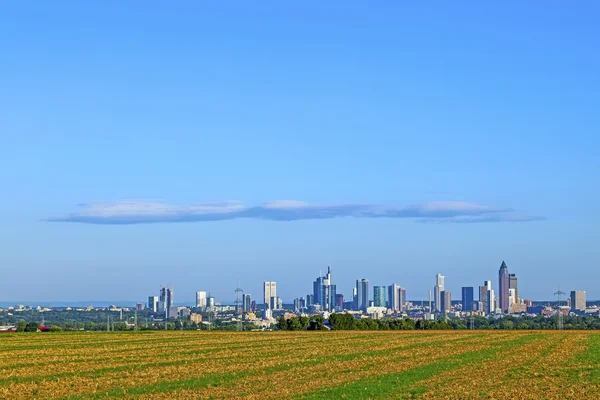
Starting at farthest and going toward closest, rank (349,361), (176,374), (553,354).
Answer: (553,354) → (349,361) → (176,374)

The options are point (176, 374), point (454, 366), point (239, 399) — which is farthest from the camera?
point (454, 366)

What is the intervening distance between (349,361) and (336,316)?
3986 inches

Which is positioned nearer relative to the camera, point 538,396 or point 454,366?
point 538,396

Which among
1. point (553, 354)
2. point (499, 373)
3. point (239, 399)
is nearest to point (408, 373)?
point (499, 373)

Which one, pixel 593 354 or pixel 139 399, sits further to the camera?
pixel 593 354

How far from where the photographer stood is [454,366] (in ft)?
166

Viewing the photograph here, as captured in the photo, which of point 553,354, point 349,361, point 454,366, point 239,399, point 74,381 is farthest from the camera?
point 553,354

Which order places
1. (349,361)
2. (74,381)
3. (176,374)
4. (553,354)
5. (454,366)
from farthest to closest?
1. (553,354)
2. (349,361)
3. (454,366)
4. (176,374)
5. (74,381)

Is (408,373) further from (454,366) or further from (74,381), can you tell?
(74,381)

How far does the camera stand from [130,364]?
51.6m

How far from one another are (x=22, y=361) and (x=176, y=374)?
1524cm

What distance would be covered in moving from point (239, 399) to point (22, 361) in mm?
25952

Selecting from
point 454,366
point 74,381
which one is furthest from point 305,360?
point 74,381

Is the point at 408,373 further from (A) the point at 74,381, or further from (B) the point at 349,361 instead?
(A) the point at 74,381
